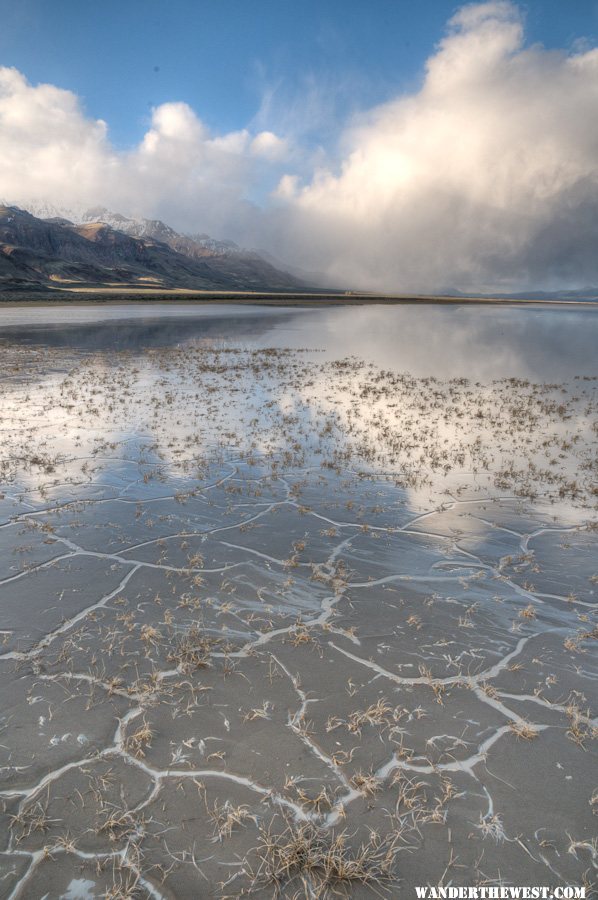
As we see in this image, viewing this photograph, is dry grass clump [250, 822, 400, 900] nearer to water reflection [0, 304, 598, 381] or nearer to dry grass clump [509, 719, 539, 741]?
dry grass clump [509, 719, 539, 741]

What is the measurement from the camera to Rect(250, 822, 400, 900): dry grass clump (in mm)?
3455

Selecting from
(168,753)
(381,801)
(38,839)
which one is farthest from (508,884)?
(38,839)

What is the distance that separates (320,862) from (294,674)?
1929 millimetres

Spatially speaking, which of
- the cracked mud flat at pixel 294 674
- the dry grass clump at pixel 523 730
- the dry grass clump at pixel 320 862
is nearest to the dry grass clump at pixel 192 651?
the cracked mud flat at pixel 294 674

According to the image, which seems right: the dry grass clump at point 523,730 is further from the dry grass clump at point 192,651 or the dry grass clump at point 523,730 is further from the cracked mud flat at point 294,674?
the dry grass clump at point 192,651

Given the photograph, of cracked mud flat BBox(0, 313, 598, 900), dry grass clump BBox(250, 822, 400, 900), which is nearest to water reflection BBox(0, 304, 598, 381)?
cracked mud flat BBox(0, 313, 598, 900)

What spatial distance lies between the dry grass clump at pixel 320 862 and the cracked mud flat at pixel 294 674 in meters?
0.02

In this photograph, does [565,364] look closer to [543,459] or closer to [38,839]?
[543,459]

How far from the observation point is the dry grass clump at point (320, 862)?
11.3 feet

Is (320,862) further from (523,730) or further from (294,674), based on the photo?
(523,730)

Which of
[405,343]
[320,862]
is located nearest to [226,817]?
[320,862]

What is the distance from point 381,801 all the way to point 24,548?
688 centimetres

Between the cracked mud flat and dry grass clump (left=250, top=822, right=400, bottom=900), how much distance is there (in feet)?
0.05

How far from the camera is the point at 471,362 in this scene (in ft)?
107
